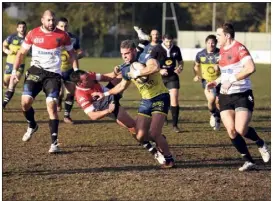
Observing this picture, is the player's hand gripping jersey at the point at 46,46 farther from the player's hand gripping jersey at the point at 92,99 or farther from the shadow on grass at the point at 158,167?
the shadow on grass at the point at 158,167

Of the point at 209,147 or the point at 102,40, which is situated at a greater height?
the point at 209,147

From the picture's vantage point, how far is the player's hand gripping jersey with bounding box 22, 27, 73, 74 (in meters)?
11.0

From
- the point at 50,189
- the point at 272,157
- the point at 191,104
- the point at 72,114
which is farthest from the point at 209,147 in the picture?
the point at 191,104

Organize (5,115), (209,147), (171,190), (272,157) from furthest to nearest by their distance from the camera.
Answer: (5,115), (209,147), (272,157), (171,190)

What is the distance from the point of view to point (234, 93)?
31.1 ft

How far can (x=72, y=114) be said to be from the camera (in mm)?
16672

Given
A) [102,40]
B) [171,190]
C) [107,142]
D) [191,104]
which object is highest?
[171,190]

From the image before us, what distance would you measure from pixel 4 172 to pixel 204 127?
632 cm

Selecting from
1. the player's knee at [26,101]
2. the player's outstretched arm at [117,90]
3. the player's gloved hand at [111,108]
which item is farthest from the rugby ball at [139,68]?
the player's knee at [26,101]

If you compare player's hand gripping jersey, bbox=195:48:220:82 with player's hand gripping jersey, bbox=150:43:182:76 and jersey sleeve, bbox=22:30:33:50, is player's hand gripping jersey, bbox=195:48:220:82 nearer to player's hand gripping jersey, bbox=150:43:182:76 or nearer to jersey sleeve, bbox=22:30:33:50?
player's hand gripping jersey, bbox=150:43:182:76

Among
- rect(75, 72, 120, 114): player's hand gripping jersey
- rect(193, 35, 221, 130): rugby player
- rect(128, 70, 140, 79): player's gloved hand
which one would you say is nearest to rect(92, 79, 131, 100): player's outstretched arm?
rect(128, 70, 140, 79): player's gloved hand

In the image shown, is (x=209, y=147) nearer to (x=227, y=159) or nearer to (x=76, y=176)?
(x=227, y=159)

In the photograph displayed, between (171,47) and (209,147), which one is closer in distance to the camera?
(209,147)

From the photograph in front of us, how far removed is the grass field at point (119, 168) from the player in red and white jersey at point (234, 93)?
53 centimetres
